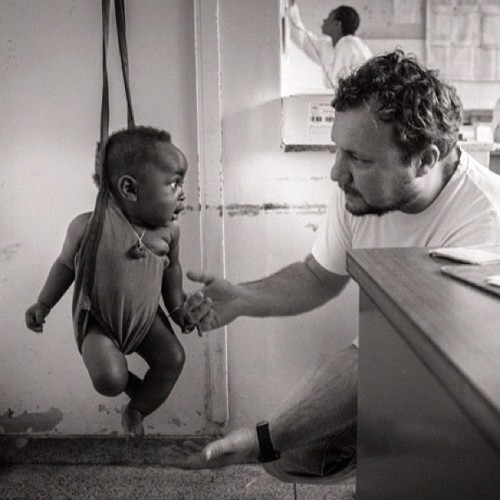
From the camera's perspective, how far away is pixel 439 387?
0.55m

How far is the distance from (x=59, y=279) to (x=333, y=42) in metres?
1.10

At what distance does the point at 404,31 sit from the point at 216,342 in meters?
1.11

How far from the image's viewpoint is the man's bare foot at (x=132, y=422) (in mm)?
1743

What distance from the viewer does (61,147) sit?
166cm

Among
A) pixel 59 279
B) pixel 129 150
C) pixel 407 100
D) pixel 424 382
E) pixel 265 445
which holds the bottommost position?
pixel 265 445

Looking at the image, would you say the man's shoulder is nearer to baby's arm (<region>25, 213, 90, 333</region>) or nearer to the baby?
the baby

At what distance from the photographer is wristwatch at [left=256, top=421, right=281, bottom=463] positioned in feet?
4.59

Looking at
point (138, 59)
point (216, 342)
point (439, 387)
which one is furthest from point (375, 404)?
point (138, 59)

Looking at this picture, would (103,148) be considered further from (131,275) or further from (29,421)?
(29,421)

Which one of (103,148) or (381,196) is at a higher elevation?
(103,148)

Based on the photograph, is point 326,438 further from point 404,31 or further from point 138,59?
point 404,31

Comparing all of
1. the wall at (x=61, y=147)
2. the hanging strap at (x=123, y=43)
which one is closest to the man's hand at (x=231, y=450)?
the wall at (x=61, y=147)

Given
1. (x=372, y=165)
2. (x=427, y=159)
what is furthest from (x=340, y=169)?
(x=427, y=159)

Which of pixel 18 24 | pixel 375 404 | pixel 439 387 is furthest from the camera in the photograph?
pixel 18 24
